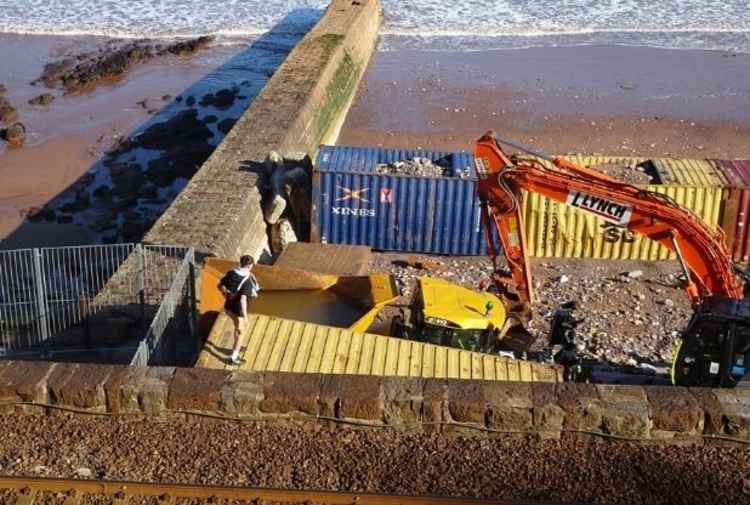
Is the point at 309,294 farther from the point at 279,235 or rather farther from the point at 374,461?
the point at 374,461

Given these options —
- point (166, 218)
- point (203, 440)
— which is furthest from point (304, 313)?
point (203, 440)

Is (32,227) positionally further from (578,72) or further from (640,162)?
(578,72)

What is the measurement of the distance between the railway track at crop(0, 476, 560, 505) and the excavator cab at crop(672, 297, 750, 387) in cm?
540

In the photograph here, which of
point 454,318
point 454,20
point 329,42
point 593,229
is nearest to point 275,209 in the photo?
point 593,229

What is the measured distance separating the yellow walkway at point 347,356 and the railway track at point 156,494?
3.67 meters

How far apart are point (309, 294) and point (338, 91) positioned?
1417 cm

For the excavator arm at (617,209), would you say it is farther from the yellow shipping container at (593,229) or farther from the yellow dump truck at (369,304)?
the yellow shipping container at (593,229)

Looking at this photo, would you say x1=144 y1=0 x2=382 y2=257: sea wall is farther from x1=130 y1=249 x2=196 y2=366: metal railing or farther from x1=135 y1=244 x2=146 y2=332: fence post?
x1=130 y1=249 x2=196 y2=366: metal railing

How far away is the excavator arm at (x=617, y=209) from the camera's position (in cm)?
1328

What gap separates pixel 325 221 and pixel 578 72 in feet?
51.0

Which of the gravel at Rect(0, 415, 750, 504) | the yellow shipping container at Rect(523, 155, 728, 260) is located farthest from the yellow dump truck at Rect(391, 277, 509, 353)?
the yellow shipping container at Rect(523, 155, 728, 260)

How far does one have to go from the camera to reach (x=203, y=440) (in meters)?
8.72

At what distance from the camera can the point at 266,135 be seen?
22234mm

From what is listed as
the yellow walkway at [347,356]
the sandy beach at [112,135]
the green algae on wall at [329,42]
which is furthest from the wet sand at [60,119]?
the yellow walkway at [347,356]
